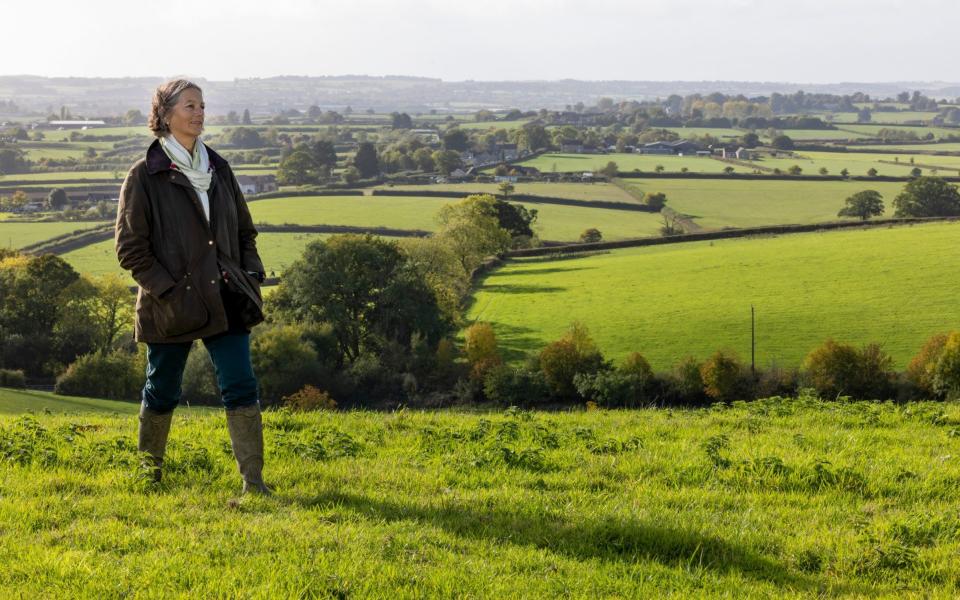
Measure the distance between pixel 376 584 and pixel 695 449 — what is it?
15.5 ft

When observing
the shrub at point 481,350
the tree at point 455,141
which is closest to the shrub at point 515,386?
the shrub at point 481,350

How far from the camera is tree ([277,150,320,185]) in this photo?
422ft

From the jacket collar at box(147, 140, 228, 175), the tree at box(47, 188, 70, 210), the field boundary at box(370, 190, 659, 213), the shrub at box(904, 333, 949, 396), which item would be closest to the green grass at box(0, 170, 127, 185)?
the tree at box(47, 188, 70, 210)

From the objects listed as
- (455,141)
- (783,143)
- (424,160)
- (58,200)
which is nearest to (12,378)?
(58,200)

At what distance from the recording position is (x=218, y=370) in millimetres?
7371

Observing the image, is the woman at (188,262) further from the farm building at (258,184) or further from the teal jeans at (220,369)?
the farm building at (258,184)

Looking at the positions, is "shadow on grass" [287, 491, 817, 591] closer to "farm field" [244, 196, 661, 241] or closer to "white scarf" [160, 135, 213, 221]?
"white scarf" [160, 135, 213, 221]

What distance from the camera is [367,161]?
143 m

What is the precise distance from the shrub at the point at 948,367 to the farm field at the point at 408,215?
47.3m

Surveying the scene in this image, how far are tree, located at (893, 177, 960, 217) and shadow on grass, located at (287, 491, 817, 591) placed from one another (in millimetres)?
99014

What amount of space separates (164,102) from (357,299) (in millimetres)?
49236

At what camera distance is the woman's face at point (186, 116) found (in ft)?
23.3

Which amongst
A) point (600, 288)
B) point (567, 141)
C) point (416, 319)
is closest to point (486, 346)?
point (416, 319)

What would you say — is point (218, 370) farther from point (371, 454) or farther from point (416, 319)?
point (416, 319)
